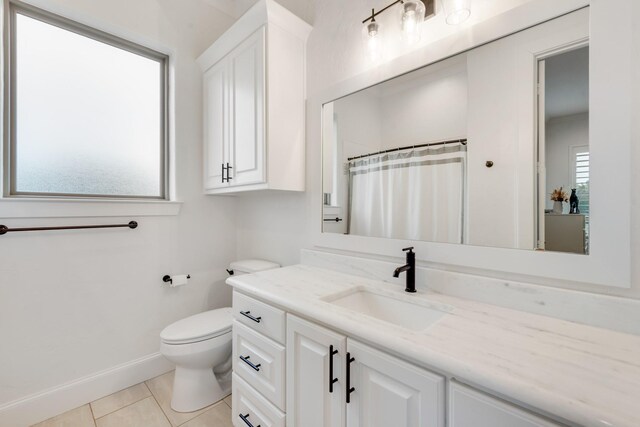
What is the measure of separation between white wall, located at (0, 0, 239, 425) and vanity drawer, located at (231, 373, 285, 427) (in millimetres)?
1011

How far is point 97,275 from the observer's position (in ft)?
5.82

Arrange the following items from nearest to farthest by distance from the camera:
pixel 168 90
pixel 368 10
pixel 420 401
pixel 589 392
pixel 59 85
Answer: pixel 589 392 → pixel 420 401 → pixel 368 10 → pixel 59 85 → pixel 168 90


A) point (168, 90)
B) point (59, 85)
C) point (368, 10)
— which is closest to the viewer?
point (368, 10)

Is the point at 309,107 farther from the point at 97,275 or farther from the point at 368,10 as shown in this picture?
the point at 97,275

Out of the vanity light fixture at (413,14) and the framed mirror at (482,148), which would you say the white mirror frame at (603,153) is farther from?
the vanity light fixture at (413,14)

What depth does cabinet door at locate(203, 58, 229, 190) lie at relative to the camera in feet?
6.24

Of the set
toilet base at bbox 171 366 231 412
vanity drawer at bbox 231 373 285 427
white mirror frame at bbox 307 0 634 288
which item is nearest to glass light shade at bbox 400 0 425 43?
white mirror frame at bbox 307 0 634 288

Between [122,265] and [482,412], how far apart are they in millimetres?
2116

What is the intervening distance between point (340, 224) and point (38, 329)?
1.85 m

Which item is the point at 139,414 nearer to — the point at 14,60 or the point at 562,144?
the point at 14,60

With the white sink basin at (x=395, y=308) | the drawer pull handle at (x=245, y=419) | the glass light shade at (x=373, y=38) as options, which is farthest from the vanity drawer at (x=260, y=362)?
the glass light shade at (x=373, y=38)

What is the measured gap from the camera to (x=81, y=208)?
1699 mm

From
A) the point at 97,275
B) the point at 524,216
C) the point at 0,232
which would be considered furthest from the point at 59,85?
the point at 524,216

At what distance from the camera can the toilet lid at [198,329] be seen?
157 centimetres
